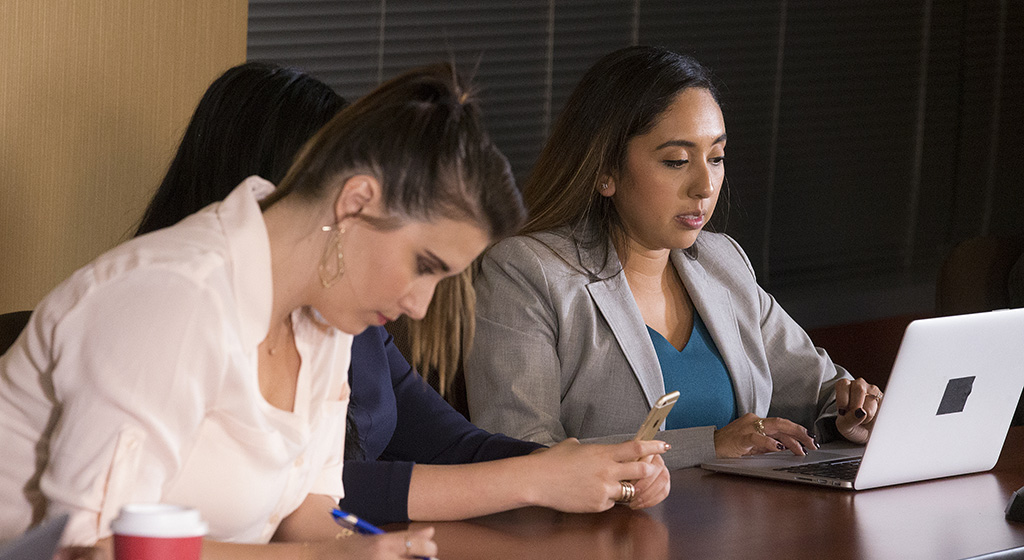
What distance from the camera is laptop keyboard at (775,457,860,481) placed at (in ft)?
5.97

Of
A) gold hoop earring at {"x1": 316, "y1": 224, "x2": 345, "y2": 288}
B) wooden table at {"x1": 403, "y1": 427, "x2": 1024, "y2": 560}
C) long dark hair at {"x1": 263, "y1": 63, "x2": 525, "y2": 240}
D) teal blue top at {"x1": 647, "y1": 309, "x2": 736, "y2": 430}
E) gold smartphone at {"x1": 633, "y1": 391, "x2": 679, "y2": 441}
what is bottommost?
teal blue top at {"x1": 647, "y1": 309, "x2": 736, "y2": 430}

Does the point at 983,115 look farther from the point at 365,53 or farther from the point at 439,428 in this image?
the point at 439,428

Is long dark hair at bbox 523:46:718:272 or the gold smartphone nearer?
the gold smartphone

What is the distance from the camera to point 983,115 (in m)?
4.85

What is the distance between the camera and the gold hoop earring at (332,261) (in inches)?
48.6

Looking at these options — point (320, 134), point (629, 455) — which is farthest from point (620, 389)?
point (320, 134)

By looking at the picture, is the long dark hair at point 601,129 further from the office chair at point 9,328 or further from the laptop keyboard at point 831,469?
the office chair at point 9,328

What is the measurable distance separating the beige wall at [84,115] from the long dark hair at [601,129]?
28.5 inches

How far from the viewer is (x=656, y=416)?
1.63 meters

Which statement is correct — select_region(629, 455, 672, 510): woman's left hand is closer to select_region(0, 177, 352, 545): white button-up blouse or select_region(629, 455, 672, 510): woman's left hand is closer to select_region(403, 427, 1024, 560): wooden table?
select_region(403, 427, 1024, 560): wooden table

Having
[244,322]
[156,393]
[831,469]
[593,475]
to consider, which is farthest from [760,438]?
[156,393]

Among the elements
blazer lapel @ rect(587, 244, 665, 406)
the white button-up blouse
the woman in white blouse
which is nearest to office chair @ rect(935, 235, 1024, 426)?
blazer lapel @ rect(587, 244, 665, 406)

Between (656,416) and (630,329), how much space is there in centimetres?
64

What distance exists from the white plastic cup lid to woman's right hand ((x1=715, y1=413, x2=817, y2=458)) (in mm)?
1325
